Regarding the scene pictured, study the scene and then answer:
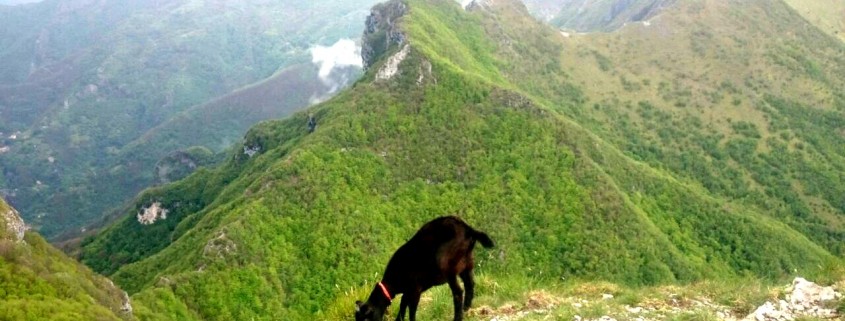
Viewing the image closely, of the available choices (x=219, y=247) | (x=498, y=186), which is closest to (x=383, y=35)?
(x=498, y=186)

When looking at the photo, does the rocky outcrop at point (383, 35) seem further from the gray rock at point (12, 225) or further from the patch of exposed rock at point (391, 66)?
the gray rock at point (12, 225)

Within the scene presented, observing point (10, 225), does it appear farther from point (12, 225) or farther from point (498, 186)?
point (498, 186)

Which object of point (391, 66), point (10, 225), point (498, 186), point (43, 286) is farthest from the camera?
point (391, 66)

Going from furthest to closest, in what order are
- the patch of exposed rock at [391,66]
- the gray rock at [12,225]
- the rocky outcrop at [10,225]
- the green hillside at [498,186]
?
the patch of exposed rock at [391,66]
the green hillside at [498,186]
the gray rock at [12,225]
the rocky outcrop at [10,225]

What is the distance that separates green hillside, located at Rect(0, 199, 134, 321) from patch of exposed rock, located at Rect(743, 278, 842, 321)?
51.8m

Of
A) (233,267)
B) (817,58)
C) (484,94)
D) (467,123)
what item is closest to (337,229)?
(233,267)

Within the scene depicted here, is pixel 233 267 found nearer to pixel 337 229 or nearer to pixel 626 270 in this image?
pixel 337 229

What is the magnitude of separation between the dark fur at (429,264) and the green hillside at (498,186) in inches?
2096

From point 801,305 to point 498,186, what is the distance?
344ft

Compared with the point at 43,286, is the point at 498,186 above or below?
below

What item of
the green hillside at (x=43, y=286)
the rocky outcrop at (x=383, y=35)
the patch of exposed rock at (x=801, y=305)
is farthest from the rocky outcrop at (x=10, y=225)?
the rocky outcrop at (x=383, y=35)

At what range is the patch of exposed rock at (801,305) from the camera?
10711 mm

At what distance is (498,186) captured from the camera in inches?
4562

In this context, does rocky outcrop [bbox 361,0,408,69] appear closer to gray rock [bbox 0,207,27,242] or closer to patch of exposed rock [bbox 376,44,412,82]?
patch of exposed rock [bbox 376,44,412,82]
